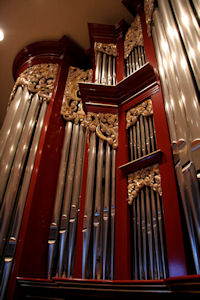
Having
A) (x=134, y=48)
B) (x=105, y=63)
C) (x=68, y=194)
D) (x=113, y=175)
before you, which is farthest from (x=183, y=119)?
(x=105, y=63)

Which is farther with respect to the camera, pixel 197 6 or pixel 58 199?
pixel 58 199

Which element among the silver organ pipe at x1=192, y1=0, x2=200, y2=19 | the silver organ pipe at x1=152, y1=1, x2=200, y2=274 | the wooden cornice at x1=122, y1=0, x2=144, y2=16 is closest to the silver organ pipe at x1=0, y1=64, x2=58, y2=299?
the wooden cornice at x1=122, y1=0, x2=144, y2=16


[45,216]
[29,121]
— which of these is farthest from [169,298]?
[29,121]

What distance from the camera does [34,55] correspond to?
15.3ft

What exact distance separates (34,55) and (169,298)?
4348mm

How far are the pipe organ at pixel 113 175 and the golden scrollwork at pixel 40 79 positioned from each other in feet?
0.10

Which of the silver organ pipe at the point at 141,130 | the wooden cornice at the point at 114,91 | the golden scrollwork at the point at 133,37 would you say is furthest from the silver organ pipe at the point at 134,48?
the silver organ pipe at the point at 141,130

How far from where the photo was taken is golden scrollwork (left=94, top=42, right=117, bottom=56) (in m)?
4.14

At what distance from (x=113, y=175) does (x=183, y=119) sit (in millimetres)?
973

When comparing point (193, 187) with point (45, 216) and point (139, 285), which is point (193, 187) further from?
point (45, 216)

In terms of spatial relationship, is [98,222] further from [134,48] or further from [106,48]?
[106,48]

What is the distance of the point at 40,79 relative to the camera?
421 centimetres

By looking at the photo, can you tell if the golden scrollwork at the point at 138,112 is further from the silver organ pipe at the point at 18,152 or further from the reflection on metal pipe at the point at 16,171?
the reflection on metal pipe at the point at 16,171

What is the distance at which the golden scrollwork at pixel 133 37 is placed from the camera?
380 cm
